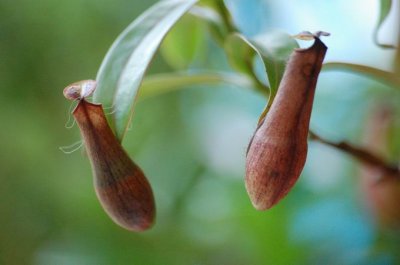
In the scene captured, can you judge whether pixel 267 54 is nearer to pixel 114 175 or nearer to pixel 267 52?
pixel 267 52

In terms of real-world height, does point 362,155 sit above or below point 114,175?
below

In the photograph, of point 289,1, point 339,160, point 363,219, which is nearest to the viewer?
point 363,219

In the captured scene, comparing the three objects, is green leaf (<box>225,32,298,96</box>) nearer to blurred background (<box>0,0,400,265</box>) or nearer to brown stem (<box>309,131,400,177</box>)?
brown stem (<box>309,131,400,177</box>)

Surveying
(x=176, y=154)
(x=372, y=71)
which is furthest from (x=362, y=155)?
(x=176, y=154)

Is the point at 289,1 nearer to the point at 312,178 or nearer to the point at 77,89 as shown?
the point at 312,178

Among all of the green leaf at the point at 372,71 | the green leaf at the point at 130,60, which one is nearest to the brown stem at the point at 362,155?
the green leaf at the point at 372,71

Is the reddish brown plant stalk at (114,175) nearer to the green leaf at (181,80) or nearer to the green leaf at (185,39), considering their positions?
the green leaf at (181,80)

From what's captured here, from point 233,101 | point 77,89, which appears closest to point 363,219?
point 233,101
